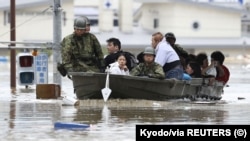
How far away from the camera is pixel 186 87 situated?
2098cm

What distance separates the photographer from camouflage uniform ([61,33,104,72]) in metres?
19.7

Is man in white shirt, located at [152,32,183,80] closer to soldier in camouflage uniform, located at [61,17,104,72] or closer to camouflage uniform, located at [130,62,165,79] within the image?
camouflage uniform, located at [130,62,165,79]

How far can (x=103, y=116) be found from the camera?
53.8 feet

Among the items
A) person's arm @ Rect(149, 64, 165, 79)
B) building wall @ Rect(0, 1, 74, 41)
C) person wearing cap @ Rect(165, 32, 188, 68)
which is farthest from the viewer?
building wall @ Rect(0, 1, 74, 41)

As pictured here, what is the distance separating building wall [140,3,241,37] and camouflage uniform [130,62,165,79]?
2943 inches

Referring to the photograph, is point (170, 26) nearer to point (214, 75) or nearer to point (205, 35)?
point (205, 35)

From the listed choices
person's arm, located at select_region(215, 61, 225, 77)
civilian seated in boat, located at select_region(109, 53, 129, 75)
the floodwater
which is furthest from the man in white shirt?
person's arm, located at select_region(215, 61, 225, 77)

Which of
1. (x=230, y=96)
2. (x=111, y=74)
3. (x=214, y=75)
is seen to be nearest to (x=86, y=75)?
(x=111, y=74)

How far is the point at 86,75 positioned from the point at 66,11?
231 feet

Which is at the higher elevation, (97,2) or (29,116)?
(97,2)

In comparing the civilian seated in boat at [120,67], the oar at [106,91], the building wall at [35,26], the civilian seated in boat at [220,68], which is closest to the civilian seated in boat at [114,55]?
the civilian seated in boat at [120,67]

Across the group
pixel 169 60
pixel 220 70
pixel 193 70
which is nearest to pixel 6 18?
pixel 220 70

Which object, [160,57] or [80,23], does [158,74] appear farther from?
[80,23]

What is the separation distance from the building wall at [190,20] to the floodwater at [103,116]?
7322 cm
